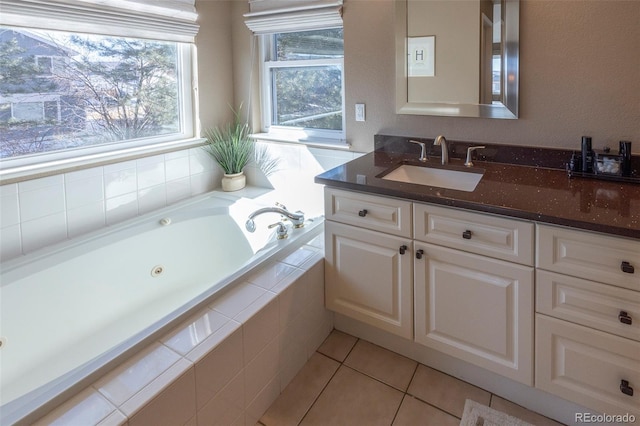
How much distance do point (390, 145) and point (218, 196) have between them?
122 centimetres

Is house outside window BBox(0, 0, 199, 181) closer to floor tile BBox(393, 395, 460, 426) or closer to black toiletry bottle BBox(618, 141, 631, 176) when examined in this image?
floor tile BBox(393, 395, 460, 426)

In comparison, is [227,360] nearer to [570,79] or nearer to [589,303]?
[589,303]

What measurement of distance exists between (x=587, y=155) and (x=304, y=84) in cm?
172

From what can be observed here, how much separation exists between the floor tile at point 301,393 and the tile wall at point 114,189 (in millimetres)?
1210

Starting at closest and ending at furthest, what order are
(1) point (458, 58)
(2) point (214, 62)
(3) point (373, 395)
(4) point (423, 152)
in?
1. (3) point (373, 395)
2. (1) point (458, 58)
3. (4) point (423, 152)
4. (2) point (214, 62)

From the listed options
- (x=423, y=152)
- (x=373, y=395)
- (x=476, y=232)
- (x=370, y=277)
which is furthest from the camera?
(x=423, y=152)

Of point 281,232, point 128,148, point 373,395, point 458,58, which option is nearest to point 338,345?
point 373,395

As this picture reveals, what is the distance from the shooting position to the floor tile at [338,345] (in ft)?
6.52

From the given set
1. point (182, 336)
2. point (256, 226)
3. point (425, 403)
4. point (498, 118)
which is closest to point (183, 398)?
point (182, 336)

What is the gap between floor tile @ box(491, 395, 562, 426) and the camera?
158 centimetres

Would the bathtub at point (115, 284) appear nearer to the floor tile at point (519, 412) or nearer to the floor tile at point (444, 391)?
the floor tile at point (444, 391)

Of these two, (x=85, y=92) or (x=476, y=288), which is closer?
(x=476, y=288)

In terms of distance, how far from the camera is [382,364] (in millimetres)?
1920

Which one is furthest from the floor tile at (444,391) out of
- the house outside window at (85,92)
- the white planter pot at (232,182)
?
the house outside window at (85,92)
